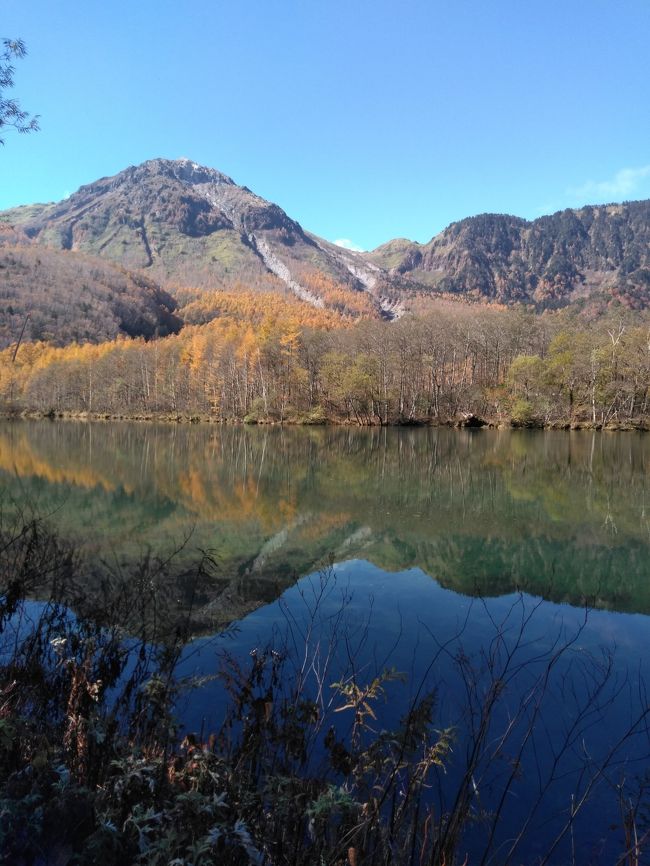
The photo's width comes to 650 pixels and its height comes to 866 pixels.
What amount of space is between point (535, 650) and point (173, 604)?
16.6ft

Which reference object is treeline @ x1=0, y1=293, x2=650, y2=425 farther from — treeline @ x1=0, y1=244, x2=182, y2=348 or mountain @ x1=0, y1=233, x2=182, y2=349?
mountain @ x1=0, y1=233, x2=182, y2=349

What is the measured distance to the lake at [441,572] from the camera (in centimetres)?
514

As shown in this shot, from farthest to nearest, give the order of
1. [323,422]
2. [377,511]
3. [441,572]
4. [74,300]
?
[74,300] < [323,422] < [377,511] < [441,572]

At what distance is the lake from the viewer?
514cm

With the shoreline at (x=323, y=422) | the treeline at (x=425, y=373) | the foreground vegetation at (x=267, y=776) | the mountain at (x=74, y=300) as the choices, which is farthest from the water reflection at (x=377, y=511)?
the mountain at (x=74, y=300)

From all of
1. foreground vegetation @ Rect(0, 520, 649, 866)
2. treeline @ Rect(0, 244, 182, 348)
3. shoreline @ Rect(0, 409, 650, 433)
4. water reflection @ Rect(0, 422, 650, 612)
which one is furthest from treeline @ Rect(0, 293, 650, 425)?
treeline @ Rect(0, 244, 182, 348)

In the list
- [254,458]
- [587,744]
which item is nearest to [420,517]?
[587,744]

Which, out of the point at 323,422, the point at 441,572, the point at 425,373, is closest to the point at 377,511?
the point at 441,572

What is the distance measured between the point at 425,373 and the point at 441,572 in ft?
176

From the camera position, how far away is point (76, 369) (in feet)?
269

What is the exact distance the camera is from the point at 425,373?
62875 millimetres

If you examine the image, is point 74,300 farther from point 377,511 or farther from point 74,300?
point 377,511

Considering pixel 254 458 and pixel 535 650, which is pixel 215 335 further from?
pixel 535 650

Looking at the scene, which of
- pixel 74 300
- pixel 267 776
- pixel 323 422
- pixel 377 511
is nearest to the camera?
pixel 267 776
